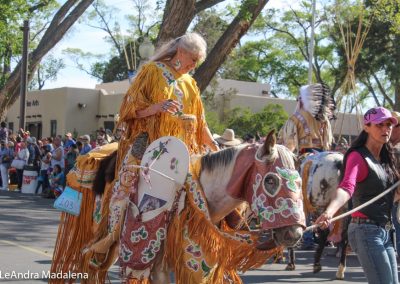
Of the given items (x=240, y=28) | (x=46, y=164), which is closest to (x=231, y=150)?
(x=240, y=28)

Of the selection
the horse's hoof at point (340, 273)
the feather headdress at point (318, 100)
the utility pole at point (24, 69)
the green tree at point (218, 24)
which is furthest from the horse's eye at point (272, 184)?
the utility pole at point (24, 69)

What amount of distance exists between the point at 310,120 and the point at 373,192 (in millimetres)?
5447

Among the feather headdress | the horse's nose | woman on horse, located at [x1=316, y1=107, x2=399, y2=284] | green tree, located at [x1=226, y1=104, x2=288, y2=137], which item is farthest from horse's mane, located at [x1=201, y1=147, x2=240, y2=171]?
green tree, located at [x1=226, y1=104, x2=288, y2=137]

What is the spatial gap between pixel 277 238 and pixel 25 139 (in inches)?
771

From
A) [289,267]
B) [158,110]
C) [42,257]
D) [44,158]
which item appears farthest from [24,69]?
[158,110]

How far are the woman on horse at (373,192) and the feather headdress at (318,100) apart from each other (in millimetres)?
5128

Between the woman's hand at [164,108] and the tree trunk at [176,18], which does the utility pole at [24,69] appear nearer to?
the tree trunk at [176,18]

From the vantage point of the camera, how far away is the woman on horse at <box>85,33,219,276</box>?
5.58 meters

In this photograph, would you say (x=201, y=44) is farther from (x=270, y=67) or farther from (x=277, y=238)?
(x=270, y=67)

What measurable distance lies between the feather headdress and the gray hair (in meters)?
5.12

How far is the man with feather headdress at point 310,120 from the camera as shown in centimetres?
1073

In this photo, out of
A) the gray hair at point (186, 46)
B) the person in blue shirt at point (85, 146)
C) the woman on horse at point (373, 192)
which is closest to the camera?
the woman on horse at point (373, 192)

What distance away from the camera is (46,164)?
2111cm

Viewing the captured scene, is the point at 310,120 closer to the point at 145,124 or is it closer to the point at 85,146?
the point at 145,124
